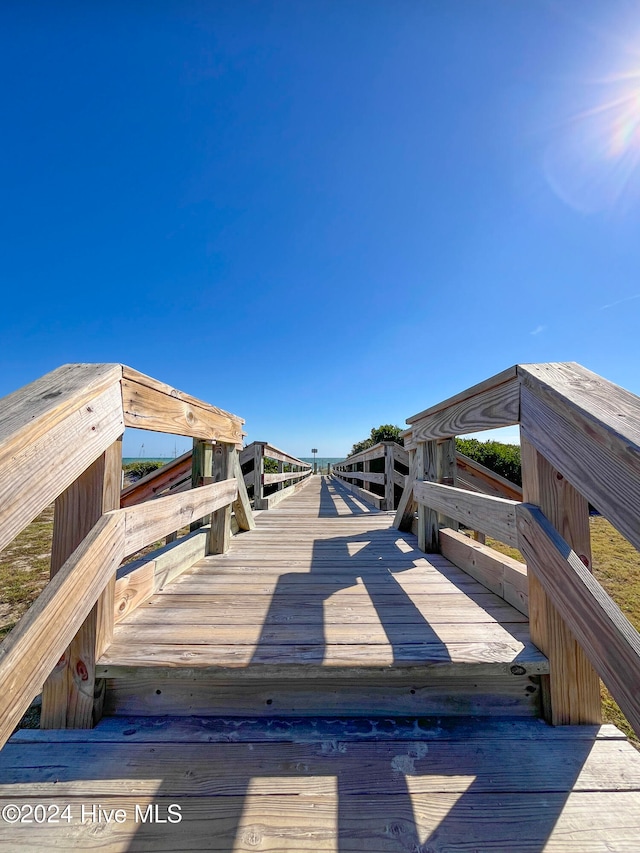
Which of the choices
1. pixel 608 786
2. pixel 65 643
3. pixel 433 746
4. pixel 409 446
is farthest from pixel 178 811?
pixel 409 446

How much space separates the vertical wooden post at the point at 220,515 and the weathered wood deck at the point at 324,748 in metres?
0.86

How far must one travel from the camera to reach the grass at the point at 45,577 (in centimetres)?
272

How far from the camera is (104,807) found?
0.84 meters

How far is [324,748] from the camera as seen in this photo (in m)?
0.99

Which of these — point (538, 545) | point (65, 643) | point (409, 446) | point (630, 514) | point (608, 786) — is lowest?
point (608, 786)

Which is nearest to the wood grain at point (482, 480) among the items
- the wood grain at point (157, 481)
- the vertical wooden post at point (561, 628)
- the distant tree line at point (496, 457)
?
the vertical wooden post at point (561, 628)

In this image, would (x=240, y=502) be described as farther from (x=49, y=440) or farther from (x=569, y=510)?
(x=569, y=510)

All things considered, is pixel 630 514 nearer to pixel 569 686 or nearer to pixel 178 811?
pixel 569 686

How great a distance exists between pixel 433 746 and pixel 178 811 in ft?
2.36

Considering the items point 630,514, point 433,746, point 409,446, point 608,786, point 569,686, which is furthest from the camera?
point 409,446

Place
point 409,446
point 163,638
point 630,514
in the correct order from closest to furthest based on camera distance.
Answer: point 630,514 < point 163,638 < point 409,446

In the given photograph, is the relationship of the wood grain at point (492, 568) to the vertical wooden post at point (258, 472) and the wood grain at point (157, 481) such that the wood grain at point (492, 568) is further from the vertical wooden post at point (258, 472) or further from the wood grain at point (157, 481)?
the wood grain at point (157, 481)

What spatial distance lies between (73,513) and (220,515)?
1334mm

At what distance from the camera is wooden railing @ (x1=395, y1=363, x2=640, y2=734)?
81 cm
